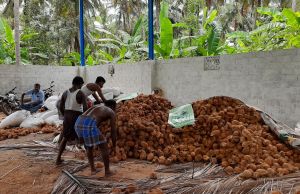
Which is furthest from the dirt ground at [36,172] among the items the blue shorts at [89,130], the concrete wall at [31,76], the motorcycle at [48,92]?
the concrete wall at [31,76]

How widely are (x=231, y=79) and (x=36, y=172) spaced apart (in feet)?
15.1

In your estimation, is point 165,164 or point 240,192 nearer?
point 240,192

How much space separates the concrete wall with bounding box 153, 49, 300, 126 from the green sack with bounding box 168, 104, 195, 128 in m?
1.80

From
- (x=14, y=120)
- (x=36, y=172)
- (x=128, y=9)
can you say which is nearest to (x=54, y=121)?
(x=14, y=120)

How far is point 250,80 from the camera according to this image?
23.2 feet

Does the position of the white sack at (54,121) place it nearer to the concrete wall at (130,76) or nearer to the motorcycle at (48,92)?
the concrete wall at (130,76)

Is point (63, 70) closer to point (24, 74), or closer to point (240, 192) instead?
point (24, 74)

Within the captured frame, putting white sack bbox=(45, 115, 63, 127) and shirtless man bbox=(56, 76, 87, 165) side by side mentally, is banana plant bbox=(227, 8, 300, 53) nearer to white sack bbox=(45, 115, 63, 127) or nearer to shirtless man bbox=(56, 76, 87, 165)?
shirtless man bbox=(56, 76, 87, 165)

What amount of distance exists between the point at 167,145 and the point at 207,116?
0.79 m

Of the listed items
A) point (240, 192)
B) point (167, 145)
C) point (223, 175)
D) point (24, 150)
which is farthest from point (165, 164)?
point (24, 150)

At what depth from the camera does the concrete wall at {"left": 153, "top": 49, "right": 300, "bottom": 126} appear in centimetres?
623

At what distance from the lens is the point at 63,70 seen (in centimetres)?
1422

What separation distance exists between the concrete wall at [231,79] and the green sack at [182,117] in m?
1.81

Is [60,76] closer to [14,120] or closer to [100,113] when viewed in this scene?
[14,120]
